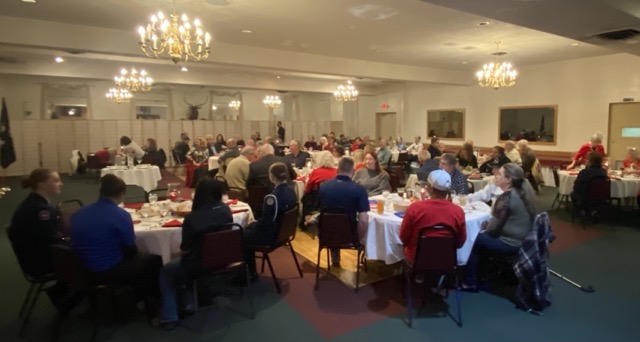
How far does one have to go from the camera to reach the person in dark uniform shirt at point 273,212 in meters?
3.75

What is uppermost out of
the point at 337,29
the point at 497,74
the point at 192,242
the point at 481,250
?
the point at 337,29

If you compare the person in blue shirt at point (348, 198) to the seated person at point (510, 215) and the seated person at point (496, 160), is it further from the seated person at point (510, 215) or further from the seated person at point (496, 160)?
the seated person at point (496, 160)

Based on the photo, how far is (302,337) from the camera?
318 centimetres

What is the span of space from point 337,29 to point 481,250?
4819 mm

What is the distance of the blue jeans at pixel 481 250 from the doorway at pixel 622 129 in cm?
821

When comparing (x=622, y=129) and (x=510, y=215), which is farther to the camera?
(x=622, y=129)

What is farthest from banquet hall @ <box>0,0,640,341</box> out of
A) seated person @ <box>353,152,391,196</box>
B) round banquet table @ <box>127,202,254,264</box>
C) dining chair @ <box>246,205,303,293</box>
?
dining chair @ <box>246,205,303,293</box>

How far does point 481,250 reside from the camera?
3801 mm

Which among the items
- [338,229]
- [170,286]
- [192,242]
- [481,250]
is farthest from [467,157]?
[170,286]

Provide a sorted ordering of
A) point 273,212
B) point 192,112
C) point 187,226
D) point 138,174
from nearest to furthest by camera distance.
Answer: point 187,226
point 273,212
point 138,174
point 192,112

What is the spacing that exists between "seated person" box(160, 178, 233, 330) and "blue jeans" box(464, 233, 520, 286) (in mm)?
2356

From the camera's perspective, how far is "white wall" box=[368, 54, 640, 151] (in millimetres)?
9742

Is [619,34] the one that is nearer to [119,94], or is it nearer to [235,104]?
[119,94]

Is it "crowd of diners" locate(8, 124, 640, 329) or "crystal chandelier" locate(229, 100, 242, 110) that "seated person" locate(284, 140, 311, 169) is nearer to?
"crowd of diners" locate(8, 124, 640, 329)
